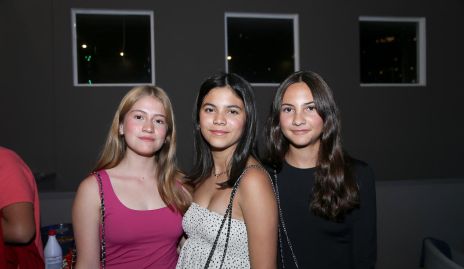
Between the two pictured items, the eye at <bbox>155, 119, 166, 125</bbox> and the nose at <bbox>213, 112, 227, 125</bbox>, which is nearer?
the nose at <bbox>213, 112, 227, 125</bbox>

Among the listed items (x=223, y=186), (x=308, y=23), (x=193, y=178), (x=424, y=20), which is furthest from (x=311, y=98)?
(x=424, y=20)

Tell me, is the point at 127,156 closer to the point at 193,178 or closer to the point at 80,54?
the point at 193,178

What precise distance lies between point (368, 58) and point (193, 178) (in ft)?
19.4

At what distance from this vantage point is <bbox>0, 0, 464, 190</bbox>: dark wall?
5.91 metres

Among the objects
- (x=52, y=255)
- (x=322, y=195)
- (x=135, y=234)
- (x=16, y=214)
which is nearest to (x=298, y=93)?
(x=322, y=195)

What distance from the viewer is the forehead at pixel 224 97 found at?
1726mm

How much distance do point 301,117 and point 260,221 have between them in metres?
0.54

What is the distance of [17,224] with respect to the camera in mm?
1700

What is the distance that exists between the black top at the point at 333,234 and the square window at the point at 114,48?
4856 mm

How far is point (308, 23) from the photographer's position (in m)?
6.53

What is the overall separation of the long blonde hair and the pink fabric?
3.3 inches

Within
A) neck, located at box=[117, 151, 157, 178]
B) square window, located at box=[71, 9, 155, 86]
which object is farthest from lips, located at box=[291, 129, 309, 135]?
square window, located at box=[71, 9, 155, 86]

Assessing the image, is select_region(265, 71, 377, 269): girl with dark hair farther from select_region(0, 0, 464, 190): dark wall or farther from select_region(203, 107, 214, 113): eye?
select_region(0, 0, 464, 190): dark wall

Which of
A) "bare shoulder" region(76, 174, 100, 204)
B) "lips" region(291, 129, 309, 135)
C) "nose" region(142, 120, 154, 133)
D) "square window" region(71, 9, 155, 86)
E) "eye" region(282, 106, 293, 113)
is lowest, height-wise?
"bare shoulder" region(76, 174, 100, 204)
